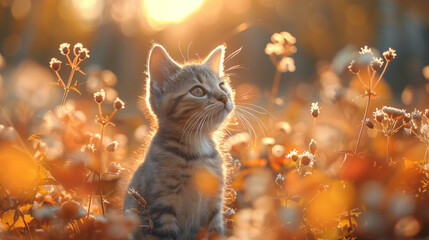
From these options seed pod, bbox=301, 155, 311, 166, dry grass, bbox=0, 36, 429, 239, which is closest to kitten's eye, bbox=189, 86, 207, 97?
dry grass, bbox=0, 36, 429, 239

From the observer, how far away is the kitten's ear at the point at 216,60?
2.96 meters

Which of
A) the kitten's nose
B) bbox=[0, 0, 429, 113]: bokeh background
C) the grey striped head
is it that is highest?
bbox=[0, 0, 429, 113]: bokeh background

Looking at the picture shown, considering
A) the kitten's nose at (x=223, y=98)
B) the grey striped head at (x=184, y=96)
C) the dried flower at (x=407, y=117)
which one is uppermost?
the dried flower at (x=407, y=117)

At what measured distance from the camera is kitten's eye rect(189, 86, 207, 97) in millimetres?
2602

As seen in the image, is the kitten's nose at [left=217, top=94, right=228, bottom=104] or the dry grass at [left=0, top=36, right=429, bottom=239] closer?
the dry grass at [left=0, top=36, right=429, bottom=239]

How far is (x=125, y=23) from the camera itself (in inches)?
356

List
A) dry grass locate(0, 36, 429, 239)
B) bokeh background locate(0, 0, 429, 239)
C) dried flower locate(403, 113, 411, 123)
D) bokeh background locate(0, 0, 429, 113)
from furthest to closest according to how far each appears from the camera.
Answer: bokeh background locate(0, 0, 429, 113), dried flower locate(403, 113, 411, 123), bokeh background locate(0, 0, 429, 239), dry grass locate(0, 36, 429, 239)

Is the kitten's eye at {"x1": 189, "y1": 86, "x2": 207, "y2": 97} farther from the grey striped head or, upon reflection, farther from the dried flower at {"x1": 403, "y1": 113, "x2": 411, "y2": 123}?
the dried flower at {"x1": 403, "y1": 113, "x2": 411, "y2": 123}

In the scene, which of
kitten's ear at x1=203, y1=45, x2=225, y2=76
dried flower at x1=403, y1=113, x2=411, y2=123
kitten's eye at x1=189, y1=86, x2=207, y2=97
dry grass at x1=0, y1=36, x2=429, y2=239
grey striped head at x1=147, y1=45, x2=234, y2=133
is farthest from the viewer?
kitten's ear at x1=203, y1=45, x2=225, y2=76

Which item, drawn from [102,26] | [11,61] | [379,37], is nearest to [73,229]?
[379,37]

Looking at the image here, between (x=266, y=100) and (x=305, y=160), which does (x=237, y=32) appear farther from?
(x=266, y=100)

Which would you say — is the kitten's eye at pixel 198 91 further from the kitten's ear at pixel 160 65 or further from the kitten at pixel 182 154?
the kitten's ear at pixel 160 65

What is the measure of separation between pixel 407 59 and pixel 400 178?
425 cm

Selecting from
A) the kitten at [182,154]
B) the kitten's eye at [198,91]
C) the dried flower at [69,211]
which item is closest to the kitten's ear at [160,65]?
the kitten at [182,154]
